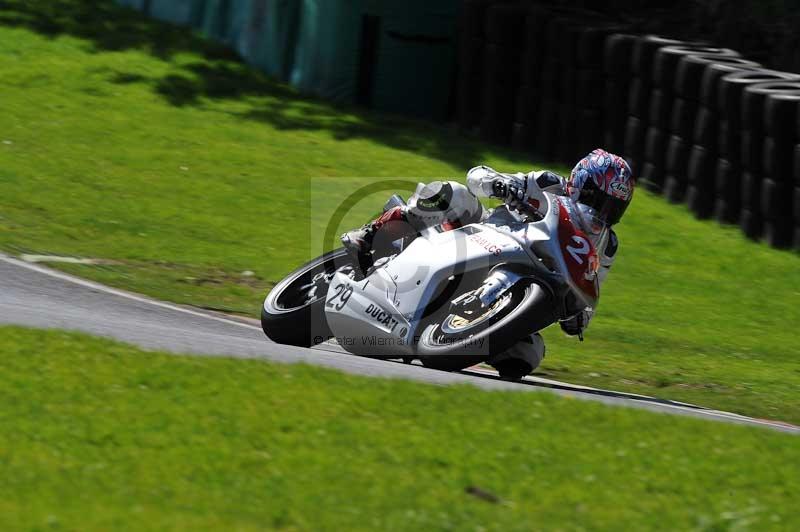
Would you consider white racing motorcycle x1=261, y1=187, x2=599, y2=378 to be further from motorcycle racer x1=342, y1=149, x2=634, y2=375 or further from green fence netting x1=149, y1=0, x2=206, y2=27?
green fence netting x1=149, y1=0, x2=206, y2=27

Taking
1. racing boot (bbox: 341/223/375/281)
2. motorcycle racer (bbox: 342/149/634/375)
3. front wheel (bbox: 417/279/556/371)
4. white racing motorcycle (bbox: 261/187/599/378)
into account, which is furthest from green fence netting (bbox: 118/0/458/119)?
front wheel (bbox: 417/279/556/371)

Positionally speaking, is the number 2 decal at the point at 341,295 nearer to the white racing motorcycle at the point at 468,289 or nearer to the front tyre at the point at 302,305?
the white racing motorcycle at the point at 468,289

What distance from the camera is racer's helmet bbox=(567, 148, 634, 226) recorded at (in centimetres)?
889

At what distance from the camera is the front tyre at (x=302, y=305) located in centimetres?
891

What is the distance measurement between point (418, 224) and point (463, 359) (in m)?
1.06

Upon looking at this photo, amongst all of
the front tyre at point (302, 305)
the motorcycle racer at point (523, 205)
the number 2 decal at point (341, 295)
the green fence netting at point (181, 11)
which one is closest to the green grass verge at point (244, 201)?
the green fence netting at point (181, 11)

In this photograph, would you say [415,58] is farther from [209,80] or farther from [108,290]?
[108,290]

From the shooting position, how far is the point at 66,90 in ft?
59.4

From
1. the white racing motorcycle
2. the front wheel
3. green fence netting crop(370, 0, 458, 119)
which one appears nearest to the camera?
the front wheel

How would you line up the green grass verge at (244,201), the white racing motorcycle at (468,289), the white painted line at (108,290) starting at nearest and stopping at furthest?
the white racing motorcycle at (468,289) → the white painted line at (108,290) → the green grass verge at (244,201)

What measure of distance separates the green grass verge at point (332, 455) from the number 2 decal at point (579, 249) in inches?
60.9

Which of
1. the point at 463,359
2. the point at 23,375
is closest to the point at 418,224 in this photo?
the point at 463,359

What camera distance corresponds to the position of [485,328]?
26.6 feet

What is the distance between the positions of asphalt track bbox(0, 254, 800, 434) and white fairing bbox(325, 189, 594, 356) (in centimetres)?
21
